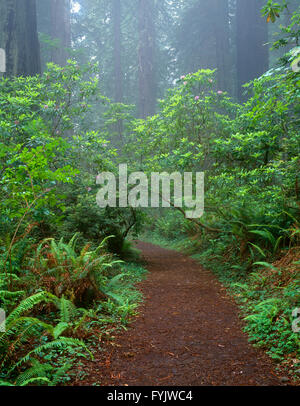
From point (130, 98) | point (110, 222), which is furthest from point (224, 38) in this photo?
point (110, 222)

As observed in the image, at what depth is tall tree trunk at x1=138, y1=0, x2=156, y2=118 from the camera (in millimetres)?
16872

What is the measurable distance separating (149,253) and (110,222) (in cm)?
337

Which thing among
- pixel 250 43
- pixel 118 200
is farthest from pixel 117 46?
pixel 118 200

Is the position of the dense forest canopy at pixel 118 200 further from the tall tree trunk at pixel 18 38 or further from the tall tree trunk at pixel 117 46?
the tall tree trunk at pixel 117 46

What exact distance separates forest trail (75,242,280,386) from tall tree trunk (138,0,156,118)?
1370cm

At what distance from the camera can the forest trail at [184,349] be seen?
2.77 meters

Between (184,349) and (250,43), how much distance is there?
12666 millimetres

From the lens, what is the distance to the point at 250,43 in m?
12.3

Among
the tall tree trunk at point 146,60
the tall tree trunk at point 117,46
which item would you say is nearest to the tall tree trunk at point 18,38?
the tall tree trunk at point 146,60

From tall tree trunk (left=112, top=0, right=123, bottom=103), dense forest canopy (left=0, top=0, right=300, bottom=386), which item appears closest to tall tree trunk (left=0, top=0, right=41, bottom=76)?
dense forest canopy (left=0, top=0, right=300, bottom=386)

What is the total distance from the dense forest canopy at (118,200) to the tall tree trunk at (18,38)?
0.03 metres

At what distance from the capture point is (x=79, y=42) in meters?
23.3

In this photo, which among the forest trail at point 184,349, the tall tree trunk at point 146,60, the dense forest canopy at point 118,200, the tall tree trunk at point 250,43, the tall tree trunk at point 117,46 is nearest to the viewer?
the forest trail at point 184,349
